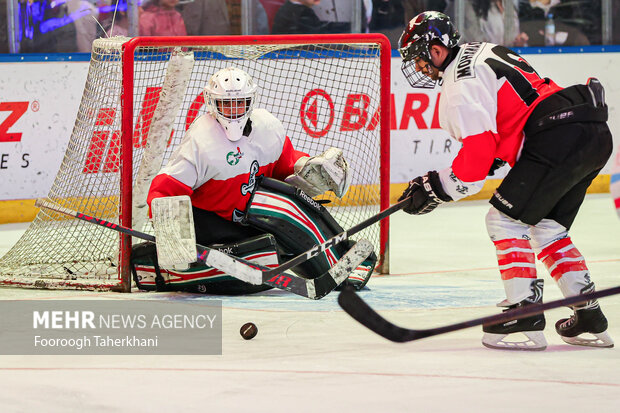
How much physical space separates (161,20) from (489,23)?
2.51 metres

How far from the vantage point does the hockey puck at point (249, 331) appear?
380 centimetres

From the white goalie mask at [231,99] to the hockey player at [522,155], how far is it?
93 centimetres

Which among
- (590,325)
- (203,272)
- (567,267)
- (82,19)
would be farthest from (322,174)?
(82,19)

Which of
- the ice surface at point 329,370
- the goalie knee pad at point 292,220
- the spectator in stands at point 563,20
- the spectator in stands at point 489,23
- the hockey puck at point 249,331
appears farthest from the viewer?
the spectator in stands at point 563,20

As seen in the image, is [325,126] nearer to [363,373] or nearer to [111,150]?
[111,150]

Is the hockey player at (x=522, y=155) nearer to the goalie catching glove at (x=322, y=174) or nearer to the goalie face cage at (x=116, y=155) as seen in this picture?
the goalie catching glove at (x=322, y=174)

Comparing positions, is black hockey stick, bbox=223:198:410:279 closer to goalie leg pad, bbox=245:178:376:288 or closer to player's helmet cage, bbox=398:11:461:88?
goalie leg pad, bbox=245:178:376:288

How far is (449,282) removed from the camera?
5020 mm

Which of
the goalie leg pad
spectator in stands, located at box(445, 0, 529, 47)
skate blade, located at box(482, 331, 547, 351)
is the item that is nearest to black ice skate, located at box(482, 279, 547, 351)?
skate blade, located at box(482, 331, 547, 351)

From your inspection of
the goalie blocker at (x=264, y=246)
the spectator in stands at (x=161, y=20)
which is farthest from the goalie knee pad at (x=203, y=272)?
the spectator in stands at (x=161, y=20)

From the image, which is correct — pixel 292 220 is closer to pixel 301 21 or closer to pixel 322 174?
pixel 322 174

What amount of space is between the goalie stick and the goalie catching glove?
40 cm

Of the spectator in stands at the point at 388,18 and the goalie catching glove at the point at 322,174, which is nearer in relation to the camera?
the goalie catching glove at the point at 322,174

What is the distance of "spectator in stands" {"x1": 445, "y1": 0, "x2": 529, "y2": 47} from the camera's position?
27.6 ft
